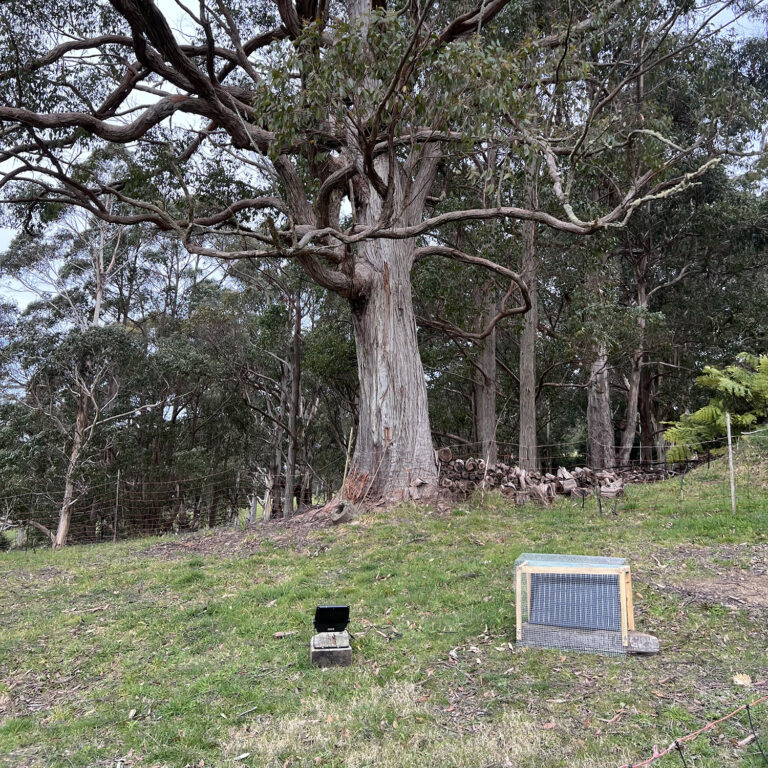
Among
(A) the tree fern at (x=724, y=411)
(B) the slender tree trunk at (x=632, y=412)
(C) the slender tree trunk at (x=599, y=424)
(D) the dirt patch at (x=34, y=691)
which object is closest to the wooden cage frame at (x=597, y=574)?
(D) the dirt patch at (x=34, y=691)

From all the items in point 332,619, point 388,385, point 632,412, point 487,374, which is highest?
point 487,374

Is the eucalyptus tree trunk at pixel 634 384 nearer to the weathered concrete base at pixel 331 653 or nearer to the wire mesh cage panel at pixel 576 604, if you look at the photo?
the wire mesh cage panel at pixel 576 604

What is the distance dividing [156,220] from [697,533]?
7077mm

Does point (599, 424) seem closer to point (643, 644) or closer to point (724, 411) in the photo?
point (724, 411)

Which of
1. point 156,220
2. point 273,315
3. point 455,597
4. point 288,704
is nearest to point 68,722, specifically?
point 288,704

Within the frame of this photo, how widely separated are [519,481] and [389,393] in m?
2.55

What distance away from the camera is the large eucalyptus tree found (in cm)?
674

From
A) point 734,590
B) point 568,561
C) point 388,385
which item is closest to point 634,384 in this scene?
point 388,385

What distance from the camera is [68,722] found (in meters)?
3.46

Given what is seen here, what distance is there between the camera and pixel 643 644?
3.85 m

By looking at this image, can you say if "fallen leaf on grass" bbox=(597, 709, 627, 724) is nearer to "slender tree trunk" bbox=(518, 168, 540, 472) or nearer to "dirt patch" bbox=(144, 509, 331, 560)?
"dirt patch" bbox=(144, 509, 331, 560)

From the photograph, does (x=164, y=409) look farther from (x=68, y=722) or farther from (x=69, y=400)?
(x=68, y=722)

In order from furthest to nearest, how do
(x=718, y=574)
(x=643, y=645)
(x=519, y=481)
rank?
(x=519, y=481) → (x=718, y=574) → (x=643, y=645)

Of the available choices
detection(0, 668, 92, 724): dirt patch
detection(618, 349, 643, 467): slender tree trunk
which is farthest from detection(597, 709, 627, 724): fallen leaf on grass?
detection(618, 349, 643, 467): slender tree trunk
